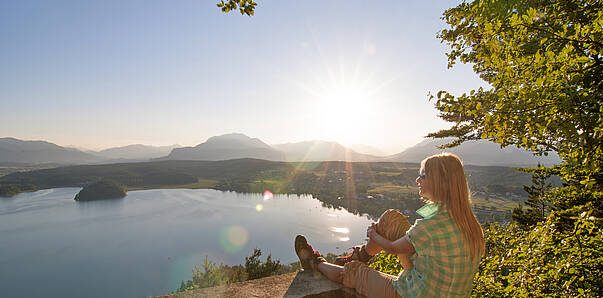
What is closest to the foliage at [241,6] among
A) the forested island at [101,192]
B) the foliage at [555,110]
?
the foliage at [555,110]

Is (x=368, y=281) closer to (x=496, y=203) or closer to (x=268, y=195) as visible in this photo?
(x=496, y=203)

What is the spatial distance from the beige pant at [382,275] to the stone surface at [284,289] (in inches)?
5.1

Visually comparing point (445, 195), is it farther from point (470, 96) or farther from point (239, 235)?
point (239, 235)

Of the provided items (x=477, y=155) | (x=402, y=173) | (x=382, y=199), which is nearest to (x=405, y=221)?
(x=382, y=199)

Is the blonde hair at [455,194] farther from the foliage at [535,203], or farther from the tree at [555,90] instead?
the foliage at [535,203]

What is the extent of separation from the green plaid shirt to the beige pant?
364 millimetres

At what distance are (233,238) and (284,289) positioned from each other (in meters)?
53.1

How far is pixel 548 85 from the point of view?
1.78 m

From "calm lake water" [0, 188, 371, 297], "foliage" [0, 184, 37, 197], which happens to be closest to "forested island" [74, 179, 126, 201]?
"calm lake water" [0, 188, 371, 297]

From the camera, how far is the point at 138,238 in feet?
167

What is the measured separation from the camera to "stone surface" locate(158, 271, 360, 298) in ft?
7.44

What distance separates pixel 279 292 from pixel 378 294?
2.87 ft

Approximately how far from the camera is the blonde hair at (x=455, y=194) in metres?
1.55

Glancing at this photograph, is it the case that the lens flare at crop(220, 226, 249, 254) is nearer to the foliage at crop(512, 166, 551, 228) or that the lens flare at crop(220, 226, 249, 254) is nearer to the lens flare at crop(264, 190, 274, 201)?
the lens flare at crop(264, 190, 274, 201)
